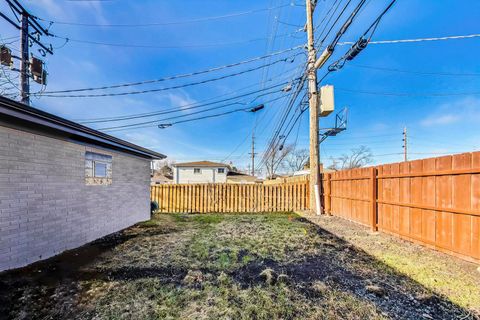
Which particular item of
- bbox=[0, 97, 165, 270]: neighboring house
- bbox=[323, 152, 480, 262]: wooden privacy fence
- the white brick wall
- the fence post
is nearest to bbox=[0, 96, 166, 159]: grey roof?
bbox=[0, 97, 165, 270]: neighboring house

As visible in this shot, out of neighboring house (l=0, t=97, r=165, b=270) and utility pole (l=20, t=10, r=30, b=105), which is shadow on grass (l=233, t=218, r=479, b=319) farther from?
utility pole (l=20, t=10, r=30, b=105)

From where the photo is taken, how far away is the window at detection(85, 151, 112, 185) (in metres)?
5.18

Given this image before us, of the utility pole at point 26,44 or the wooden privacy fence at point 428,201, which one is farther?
the utility pole at point 26,44

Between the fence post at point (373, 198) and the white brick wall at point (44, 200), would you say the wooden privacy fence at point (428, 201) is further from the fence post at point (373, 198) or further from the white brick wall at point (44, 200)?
the white brick wall at point (44, 200)

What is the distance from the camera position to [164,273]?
322 centimetres

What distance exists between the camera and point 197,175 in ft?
103

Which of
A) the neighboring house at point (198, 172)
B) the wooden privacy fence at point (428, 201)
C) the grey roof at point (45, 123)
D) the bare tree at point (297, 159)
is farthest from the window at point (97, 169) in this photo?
the bare tree at point (297, 159)

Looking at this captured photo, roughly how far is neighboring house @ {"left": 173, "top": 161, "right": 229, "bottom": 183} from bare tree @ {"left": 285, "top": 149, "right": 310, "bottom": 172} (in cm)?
1424

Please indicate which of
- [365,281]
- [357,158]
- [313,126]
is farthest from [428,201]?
[357,158]

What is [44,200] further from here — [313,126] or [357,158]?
[357,158]

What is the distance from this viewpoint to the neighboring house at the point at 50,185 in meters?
3.33

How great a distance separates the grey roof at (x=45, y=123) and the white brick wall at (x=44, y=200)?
0.47 feet

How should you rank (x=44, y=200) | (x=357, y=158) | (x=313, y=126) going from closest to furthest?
(x=44, y=200), (x=313, y=126), (x=357, y=158)

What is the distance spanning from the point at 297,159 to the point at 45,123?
39.0m
